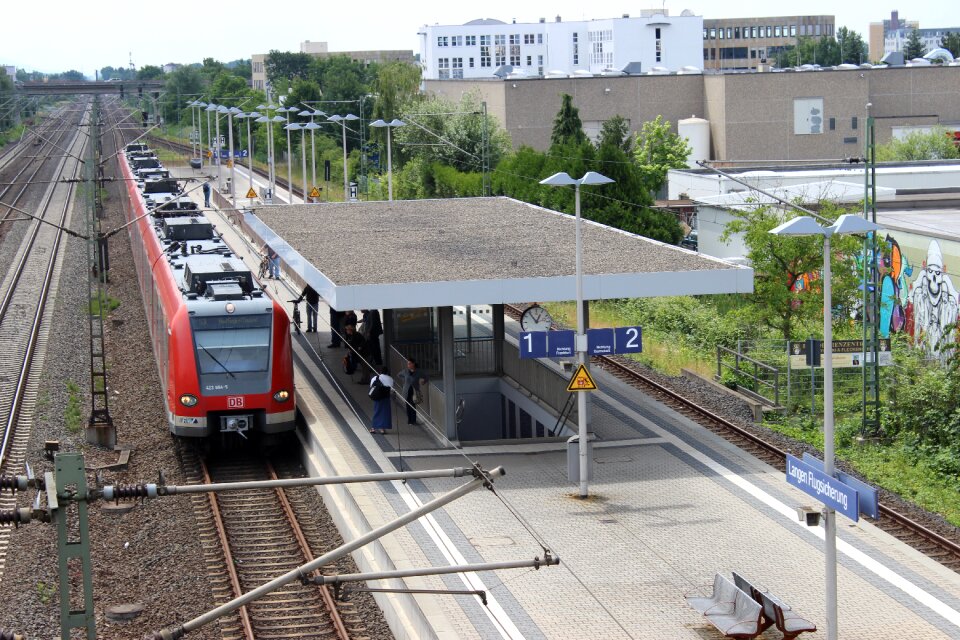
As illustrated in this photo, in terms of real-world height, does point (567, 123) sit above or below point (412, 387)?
above

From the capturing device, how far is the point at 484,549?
53.5 ft

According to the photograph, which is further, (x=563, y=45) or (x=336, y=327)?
(x=563, y=45)

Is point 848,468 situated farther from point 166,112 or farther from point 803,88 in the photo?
point 166,112

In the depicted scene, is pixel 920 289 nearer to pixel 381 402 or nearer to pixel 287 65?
pixel 381 402

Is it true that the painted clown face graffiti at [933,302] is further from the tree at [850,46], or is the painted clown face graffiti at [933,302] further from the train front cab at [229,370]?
the tree at [850,46]

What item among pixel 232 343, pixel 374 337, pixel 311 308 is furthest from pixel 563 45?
pixel 232 343

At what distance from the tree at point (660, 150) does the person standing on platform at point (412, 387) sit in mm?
47762

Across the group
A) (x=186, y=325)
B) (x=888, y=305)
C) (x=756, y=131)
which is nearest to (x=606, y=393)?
(x=186, y=325)

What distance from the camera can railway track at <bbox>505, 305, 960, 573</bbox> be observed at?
54.3 feet

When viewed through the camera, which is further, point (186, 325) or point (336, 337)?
point (336, 337)

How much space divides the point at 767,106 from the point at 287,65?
261ft

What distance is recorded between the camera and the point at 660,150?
72.2m

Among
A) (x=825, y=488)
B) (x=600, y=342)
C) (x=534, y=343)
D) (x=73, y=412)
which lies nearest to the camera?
(x=825, y=488)

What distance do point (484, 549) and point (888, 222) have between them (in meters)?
22.9
